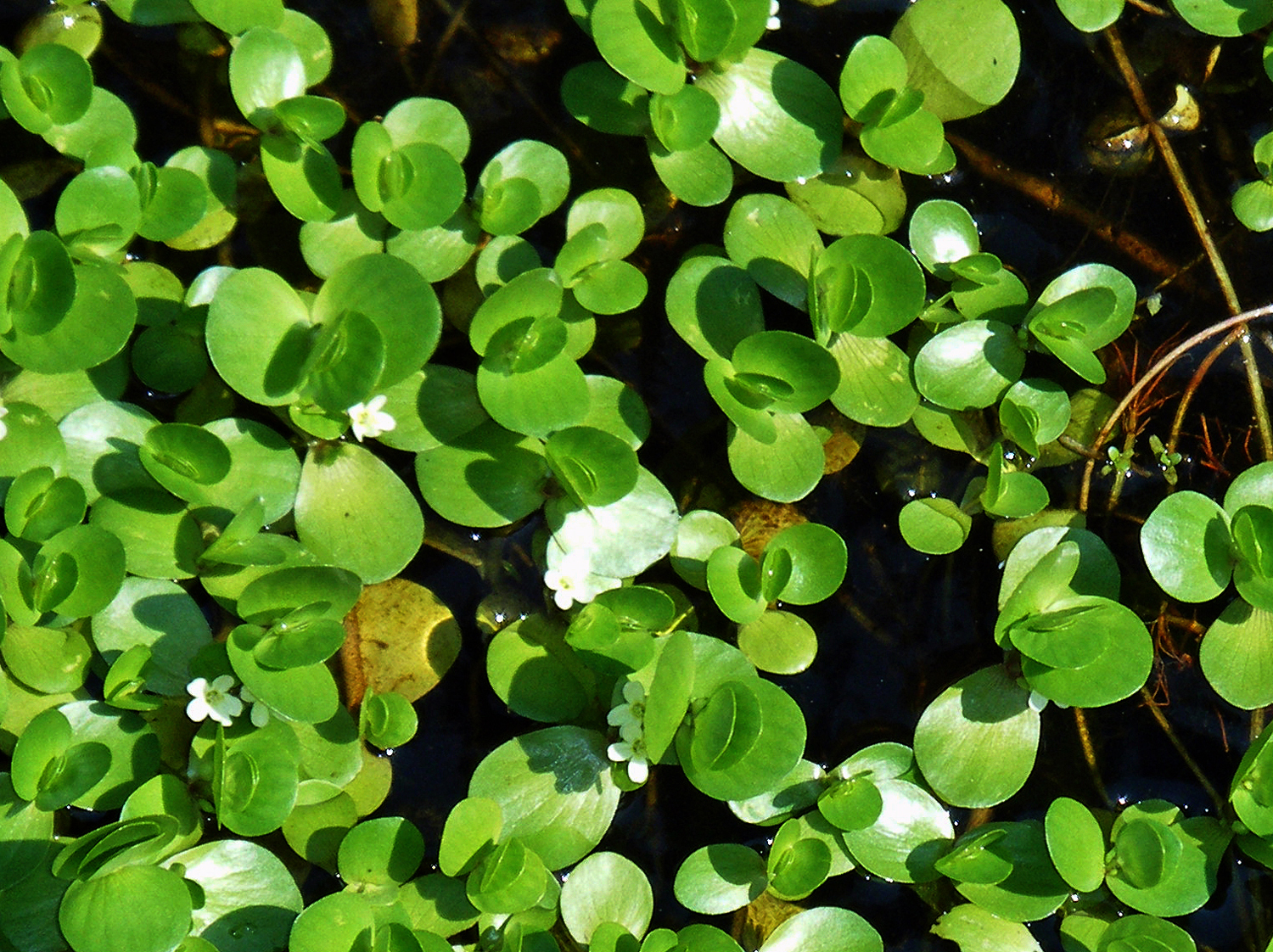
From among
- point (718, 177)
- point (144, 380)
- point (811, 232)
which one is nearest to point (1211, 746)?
point (811, 232)

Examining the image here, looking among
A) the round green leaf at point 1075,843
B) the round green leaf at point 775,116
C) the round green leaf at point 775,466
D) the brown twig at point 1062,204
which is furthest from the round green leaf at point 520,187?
the round green leaf at point 1075,843

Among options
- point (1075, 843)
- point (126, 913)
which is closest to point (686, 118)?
point (1075, 843)

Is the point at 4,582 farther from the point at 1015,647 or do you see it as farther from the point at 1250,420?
the point at 1250,420

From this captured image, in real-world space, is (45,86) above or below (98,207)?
above

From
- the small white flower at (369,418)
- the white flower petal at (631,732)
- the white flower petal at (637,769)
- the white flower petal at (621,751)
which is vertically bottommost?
the white flower petal at (637,769)

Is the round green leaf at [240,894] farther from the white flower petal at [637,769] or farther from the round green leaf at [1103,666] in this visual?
the round green leaf at [1103,666]

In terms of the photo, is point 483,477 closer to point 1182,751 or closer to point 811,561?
point 811,561
